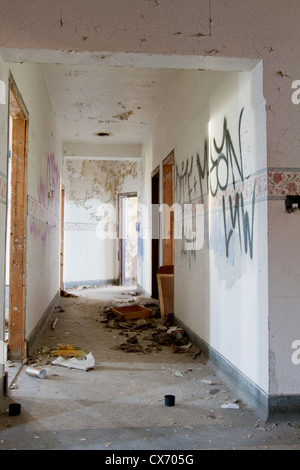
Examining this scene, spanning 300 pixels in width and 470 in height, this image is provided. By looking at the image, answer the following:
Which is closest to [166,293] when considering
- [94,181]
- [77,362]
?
[77,362]

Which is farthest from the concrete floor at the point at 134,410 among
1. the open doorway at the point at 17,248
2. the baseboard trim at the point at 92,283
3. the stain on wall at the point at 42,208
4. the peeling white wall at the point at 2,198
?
the baseboard trim at the point at 92,283

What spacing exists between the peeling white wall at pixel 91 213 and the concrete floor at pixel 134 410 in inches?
210

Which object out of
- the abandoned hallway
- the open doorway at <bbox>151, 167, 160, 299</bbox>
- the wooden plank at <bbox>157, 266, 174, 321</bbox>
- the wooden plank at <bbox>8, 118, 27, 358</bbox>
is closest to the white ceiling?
the abandoned hallway

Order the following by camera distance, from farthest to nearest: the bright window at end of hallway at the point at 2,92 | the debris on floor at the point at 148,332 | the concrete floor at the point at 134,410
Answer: the debris on floor at the point at 148,332 → the bright window at end of hallway at the point at 2,92 → the concrete floor at the point at 134,410

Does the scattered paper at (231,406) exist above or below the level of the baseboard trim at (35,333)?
below

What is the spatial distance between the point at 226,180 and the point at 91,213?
644 cm

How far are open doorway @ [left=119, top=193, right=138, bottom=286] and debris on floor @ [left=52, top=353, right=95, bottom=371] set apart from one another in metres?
5.81

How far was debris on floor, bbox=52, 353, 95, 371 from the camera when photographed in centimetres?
323

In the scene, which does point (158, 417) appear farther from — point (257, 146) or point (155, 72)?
point (155, 72)

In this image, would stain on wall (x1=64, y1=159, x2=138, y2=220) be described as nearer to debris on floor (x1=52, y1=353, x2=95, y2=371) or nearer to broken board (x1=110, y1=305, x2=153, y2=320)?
broken board (x1=110, y1=305, x2=153, y2=320)

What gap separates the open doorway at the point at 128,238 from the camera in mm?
9203

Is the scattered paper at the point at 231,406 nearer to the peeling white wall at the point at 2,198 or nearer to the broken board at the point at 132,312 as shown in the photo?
the peeling white wall at the point at 2,198

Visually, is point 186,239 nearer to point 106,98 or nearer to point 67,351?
point 67,351
